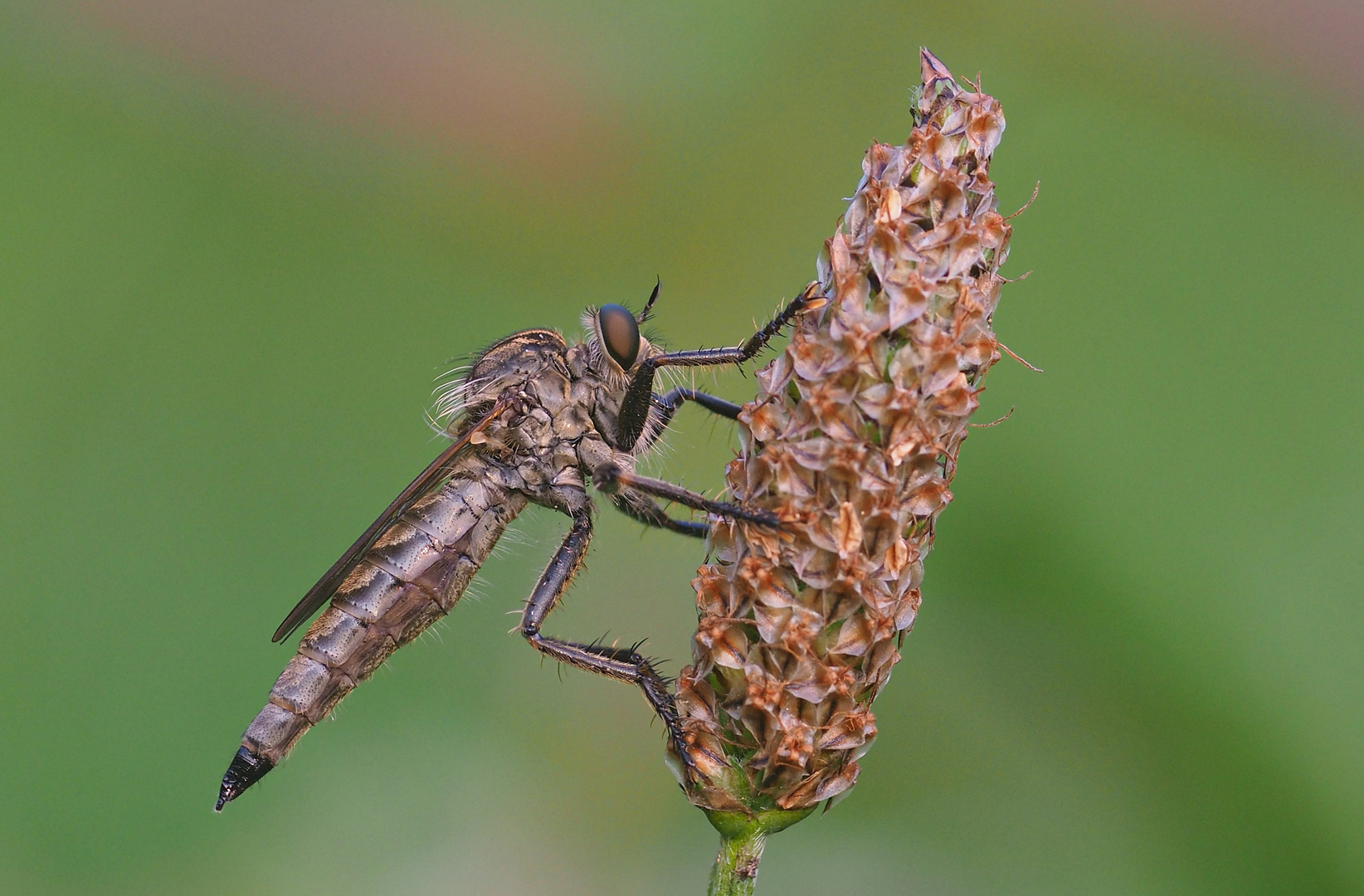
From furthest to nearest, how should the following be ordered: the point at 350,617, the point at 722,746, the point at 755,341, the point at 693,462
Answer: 1. the point at 693,462
2. the point at 350,617
3. the point at 755,341
4. the point at 722,746

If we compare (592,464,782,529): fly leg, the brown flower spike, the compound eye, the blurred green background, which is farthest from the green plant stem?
the compound eye

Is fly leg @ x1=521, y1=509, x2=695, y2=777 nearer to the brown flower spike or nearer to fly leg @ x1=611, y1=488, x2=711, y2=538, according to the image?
the brown flower spike

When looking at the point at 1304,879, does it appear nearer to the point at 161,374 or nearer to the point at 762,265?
the point at 762,265

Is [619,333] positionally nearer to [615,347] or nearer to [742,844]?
[615,347]

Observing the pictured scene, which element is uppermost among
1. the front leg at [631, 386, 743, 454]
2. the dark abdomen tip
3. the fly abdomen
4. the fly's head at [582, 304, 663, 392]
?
the fly's head at [582, 304, 663, 392]

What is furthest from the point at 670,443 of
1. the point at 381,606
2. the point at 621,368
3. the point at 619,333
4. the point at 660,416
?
the point at 381,606

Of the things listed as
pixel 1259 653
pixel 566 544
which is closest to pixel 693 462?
pixel 566 544
